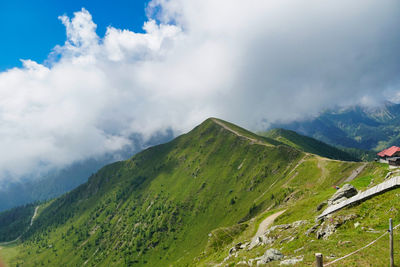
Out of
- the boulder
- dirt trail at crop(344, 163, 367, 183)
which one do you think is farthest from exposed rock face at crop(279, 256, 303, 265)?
dirt trail at crop(344, 163, 367, 183)

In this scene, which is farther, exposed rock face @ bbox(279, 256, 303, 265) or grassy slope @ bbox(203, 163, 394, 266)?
exposed rock face @ bbox(279, 256, 303, 265)

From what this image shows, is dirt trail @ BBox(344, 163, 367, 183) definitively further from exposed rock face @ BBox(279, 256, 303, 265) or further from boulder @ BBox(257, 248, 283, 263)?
exposed rock face @ BBox(279, 256, 303, 265)

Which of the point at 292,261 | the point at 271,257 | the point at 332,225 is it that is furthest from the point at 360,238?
the point at 271,257

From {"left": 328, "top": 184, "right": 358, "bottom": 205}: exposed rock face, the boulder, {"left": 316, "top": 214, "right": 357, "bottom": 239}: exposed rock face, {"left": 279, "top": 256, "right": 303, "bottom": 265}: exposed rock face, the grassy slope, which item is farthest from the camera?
{"left": 328, "top": 184, "right": 358, "bottom": 205}: exposed rock face

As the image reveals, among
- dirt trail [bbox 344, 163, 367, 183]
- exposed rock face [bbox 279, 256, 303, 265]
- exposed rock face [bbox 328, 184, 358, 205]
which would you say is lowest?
dirt trail [bbox 344, 163, 367, 183]

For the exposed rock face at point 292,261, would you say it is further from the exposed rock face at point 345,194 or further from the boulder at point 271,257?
the exposed rock face at point 345,194

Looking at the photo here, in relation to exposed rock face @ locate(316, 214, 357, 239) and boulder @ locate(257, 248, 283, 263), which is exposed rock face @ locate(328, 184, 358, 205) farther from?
boulder @ locate(257, 248, 283, 263)

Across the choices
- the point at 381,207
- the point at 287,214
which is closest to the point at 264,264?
the point at 381,207

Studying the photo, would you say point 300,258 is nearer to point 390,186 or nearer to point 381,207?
point 381,207

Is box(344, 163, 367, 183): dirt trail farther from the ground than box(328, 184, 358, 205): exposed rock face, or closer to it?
closer to it

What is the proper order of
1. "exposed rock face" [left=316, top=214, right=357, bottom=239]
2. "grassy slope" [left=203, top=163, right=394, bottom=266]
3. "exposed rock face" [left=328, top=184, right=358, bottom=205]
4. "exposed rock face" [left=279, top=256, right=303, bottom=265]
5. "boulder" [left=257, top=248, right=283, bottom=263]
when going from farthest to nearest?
"exposed rock face" [left=328, top=184, right=358, bottom=205]
"exposed rock face" [left=316, top=214, right=357, bottom=239]
"boulder" [left=257, top=248, right=283, bottom=263]
"exposed rock face" [left=279, top=256, right=303, bottom=265]
"grassy slope" [left=203, top=163, right=394, bottom=266]

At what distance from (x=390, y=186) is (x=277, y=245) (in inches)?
929

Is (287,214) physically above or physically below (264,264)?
below

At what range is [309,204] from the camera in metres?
90.6
